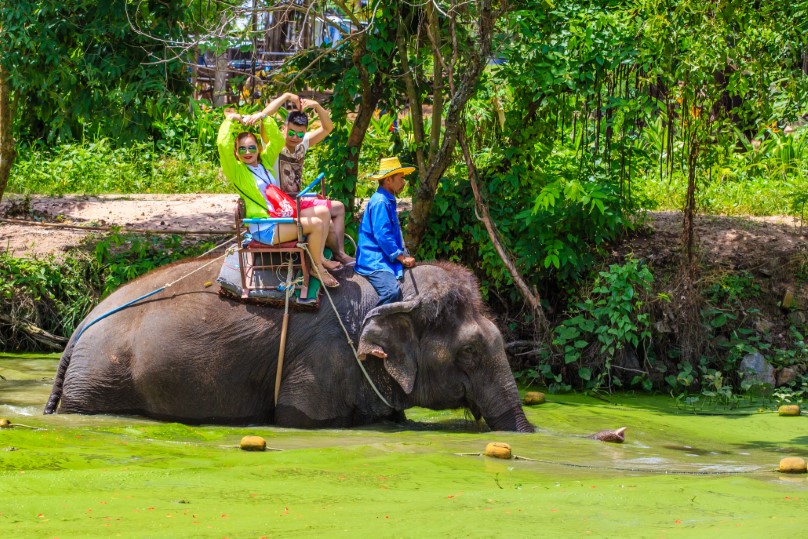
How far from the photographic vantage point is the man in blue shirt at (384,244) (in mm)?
8406

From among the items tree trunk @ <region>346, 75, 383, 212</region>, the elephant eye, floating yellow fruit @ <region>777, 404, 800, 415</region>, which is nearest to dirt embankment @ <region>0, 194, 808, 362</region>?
tree trunk @ <region>346, 75, 383, 212</region>

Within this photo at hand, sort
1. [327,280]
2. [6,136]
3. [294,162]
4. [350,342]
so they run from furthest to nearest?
[6,136]
[294,162]
[327,280]
[350,342]

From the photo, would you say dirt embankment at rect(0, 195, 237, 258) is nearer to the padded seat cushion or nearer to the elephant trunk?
the padded seat cushion

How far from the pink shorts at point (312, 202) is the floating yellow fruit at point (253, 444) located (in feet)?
6.72

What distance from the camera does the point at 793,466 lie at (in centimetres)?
642

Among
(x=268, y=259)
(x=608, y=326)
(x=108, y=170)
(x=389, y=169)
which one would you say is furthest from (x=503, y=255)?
(x=108, y=170)

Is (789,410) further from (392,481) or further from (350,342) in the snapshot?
(392,481)

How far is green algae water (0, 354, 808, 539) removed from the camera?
484 cm

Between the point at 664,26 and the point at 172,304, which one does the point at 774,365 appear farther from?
the point at 172,304

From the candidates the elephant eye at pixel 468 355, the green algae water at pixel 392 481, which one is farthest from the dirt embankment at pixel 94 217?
the elephant eye at pixel 468 355

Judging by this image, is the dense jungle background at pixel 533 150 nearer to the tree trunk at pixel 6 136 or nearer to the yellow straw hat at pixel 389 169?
the tree trunk at pixel 6 136

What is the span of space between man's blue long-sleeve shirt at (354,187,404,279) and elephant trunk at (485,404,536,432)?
1282 millimetres

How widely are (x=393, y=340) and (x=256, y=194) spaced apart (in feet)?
4.78

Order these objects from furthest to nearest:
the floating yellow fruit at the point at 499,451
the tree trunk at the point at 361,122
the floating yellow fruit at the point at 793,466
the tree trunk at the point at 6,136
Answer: the tree trunk at the point at 6,136 → the tree trunk at the point at 361,122 → the floating yellow fruit at the point at 499,451 → the floating yellow fruit at the point at 793,466
